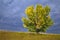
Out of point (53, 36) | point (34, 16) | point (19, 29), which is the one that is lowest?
point (53, 36)

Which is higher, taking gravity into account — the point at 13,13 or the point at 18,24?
the point at 13,13

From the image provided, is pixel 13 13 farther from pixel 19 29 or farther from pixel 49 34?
pixel 49 34

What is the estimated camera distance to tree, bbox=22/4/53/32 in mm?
2922

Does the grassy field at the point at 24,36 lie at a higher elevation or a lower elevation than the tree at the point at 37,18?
lower

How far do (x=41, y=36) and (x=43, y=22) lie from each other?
0.27 meters

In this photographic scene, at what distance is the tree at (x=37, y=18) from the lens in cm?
292

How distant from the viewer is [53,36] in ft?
9.32

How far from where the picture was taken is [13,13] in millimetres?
2943

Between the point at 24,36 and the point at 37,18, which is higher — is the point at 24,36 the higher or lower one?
the lower one

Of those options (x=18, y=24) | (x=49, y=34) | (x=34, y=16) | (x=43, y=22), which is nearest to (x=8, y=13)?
(x=18, y=24)

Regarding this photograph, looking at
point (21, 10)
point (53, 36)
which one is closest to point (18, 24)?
point (21, 10)

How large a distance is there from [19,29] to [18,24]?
0.31 feet

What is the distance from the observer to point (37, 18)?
2.94 m

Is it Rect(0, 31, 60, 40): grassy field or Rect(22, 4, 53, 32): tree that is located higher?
Rect(22, 4, 53, 32): tree
